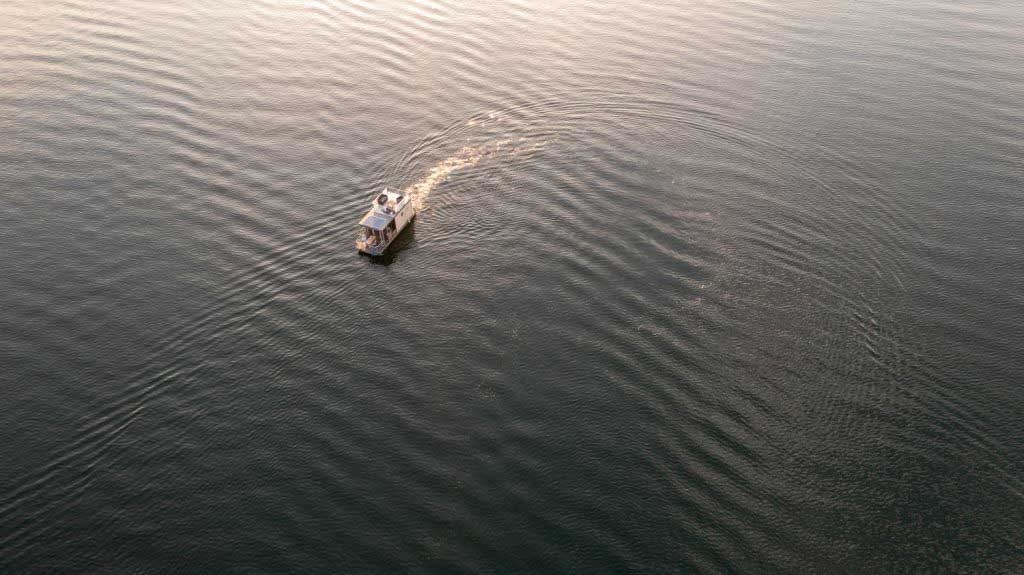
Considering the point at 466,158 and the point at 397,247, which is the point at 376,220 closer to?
the point at 397,247

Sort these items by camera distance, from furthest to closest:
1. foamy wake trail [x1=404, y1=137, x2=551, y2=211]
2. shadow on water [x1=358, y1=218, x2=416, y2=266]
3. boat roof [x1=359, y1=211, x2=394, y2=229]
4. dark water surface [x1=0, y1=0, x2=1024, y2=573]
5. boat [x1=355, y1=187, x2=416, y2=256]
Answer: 1. foamy wake trail [x1=404, y1=137, x2=551, y2=211]
2. shadow on water [x1=358, y1=218, x2=416, y2=266]
3. boat [x1=355, y1=187, x2=416, y2=256]
4. boat roof [x1=359, y1=211, x2=394, y2=229]
5. dark water surface [x1=0, y1=0, x2=1024, y2=573]

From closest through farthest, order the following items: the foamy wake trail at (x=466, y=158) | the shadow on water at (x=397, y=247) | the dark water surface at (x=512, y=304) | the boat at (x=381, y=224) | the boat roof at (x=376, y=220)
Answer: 1. the dark water surface at (x=512, y=304)
2. the boat roof at (x=376, y=220)
3. the boat at (x=381, y=224)
4. the shadow on water at (x=397, y=247)
5. the foamy wake trail at (x=466, y=158)

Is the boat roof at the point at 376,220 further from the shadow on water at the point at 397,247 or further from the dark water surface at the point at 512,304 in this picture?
the dark water surface at the point at 512,304

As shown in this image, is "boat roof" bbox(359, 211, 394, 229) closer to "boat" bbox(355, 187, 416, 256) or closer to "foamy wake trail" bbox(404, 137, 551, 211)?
"boat" bbox(355, 187, 416, 256)

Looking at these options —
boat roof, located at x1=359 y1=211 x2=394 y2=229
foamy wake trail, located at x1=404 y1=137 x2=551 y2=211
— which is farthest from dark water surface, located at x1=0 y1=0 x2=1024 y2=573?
boat roof, located at x1=359 y1=211 x2=394 y2=229

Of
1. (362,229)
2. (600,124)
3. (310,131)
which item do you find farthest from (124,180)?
(600,124)

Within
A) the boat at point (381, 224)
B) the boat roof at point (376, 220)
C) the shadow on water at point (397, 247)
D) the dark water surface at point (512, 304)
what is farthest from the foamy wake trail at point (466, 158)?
the boat roof at point (376, 220)

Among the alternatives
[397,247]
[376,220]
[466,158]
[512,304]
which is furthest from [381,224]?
[466,158]
